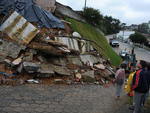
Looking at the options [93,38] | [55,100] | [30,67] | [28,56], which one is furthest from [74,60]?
[93,38]

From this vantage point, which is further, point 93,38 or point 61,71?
point 93,38

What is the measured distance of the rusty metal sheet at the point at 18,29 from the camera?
1062 cm

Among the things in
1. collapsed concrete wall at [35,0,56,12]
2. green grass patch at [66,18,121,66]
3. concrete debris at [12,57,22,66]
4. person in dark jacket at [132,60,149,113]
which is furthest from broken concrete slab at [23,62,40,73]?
collapsed concrete wall at [35,0,56,12]

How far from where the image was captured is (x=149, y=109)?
624 cm

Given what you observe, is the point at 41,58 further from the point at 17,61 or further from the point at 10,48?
the point at 10,48

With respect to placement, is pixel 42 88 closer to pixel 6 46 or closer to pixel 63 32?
pixel 6 46

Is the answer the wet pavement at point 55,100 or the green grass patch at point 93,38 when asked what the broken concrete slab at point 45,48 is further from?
the green grass patch at point 93,38

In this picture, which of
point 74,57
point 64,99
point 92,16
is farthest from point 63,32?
point 92,16

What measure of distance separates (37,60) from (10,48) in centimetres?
154

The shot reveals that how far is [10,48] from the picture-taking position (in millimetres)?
9805

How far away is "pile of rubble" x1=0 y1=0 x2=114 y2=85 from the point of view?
885 centimetres

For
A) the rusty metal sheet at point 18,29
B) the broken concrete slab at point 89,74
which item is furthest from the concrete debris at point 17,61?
the broken concrete slab at point 89,74

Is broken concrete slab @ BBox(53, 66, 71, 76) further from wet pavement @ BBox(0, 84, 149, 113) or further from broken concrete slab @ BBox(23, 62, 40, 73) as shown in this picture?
wet pavement @ BBox(0, 84, 149, 113)

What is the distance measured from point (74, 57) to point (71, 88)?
3.41 m
